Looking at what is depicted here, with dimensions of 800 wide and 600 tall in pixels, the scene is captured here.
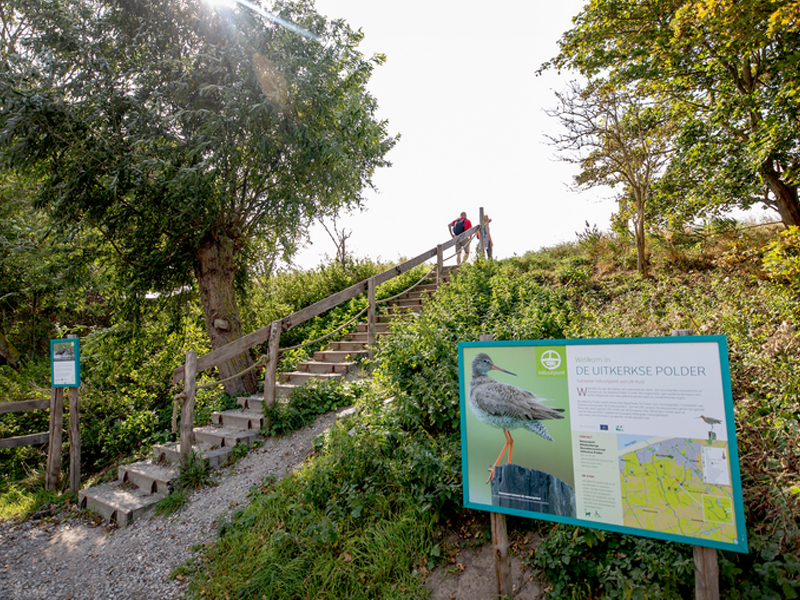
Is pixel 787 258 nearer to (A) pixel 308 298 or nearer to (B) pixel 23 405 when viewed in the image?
(A) pixel 308 298

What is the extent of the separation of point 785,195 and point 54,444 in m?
11.7

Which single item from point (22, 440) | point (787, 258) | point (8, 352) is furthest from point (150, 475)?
point (787, 258)

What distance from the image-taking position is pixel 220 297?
7664mm

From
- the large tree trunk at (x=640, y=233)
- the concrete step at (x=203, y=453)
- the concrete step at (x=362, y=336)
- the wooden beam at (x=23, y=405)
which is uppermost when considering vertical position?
the large tree trunk at (x=640, y=233)

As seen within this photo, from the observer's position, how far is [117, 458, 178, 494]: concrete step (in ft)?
17.1

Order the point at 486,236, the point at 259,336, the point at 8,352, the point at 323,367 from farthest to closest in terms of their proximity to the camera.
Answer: the point at 486,236
the point at 8,352
the point at 323,367
the point at 259,336

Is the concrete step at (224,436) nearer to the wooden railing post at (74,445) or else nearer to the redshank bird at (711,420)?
the wooden railing post at (74,445)

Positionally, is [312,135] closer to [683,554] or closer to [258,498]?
[258,498]

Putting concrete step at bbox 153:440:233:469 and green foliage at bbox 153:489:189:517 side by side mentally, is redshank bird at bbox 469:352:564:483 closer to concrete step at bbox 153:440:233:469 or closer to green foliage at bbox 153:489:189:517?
green foliage at bbox 153:489:189:517

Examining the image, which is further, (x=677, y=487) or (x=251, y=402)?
(x=251, y=402)

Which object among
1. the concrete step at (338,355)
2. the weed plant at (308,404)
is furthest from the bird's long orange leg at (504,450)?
the concrete step at (338,355)

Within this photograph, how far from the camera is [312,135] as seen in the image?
6812 mm

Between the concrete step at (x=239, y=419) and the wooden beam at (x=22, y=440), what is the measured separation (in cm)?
245

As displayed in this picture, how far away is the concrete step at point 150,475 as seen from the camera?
205 inches
